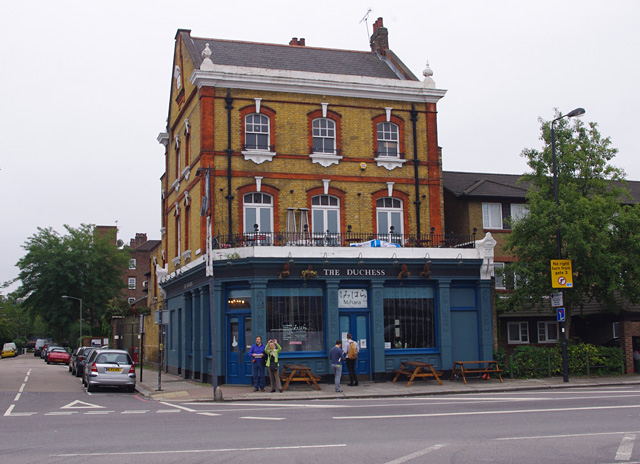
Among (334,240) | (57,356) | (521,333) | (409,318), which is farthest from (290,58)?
(57,356)

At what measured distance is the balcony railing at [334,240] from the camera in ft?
81.3

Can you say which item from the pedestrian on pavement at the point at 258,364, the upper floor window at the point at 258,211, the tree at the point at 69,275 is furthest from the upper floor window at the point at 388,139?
the tree at the point at 69,275

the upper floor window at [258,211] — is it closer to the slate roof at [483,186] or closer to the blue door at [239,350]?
the blue door at [239,350]

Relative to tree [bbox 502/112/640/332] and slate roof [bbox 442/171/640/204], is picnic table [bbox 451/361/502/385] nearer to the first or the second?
tree [bbox 502/112/640/332]

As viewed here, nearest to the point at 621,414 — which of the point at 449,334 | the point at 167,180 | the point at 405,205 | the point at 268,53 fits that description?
the point at 449,334

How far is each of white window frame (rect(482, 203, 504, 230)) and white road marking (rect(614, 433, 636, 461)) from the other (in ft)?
61.1

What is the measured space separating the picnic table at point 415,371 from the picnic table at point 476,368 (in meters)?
0.72

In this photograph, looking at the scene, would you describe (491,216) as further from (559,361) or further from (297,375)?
(297,375)

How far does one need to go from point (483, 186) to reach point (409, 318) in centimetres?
801

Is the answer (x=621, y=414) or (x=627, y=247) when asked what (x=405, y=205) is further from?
(x=621, y=414)

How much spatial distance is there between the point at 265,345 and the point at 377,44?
17001 millimetres

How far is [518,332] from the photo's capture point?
3003cm

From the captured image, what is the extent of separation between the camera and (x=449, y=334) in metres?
25.4

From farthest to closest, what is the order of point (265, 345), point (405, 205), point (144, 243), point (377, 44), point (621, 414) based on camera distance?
point (144, 243) < point (377, 44) < point (405, 205) < point (265, 345) < point (621, 414)
